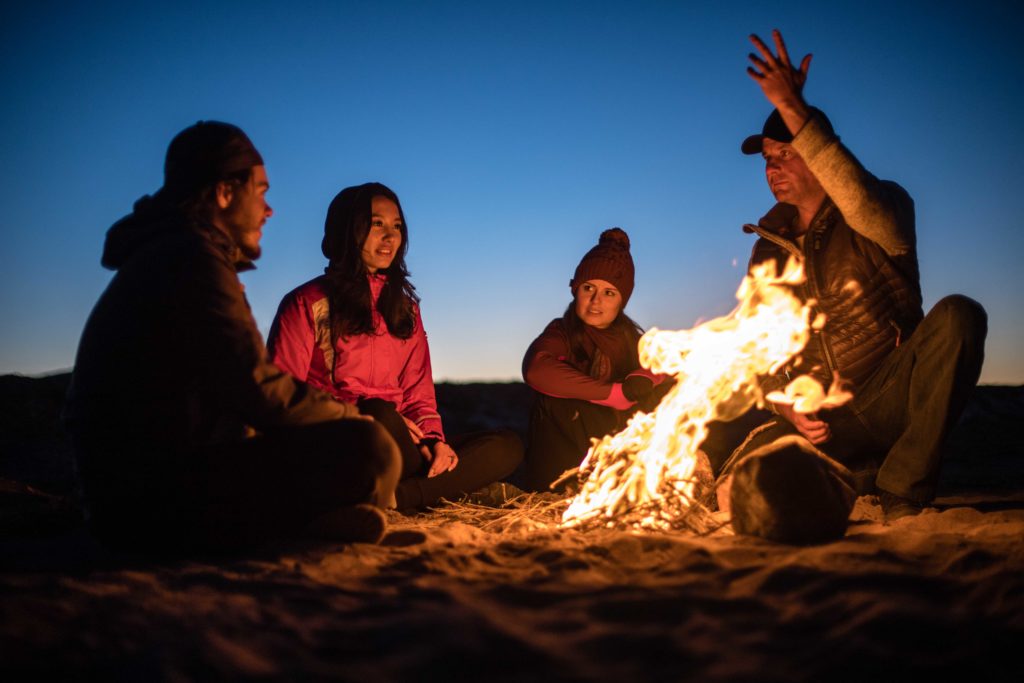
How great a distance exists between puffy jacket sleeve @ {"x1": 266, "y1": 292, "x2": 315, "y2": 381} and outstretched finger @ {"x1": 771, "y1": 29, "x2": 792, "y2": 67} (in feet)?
10.9

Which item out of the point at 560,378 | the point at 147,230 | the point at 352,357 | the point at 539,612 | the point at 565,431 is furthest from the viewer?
the point at 565,431

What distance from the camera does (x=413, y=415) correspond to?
16.2ft

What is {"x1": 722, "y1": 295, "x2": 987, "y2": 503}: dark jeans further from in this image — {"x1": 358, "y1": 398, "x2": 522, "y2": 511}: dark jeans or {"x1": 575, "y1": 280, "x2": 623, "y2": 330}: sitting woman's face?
{"x1": 358, "y1": 398, "x2": 522, "y2": 511}: dark jeans

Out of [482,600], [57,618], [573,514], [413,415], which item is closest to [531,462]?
[413,415]

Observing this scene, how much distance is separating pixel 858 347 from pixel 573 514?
2.27 m

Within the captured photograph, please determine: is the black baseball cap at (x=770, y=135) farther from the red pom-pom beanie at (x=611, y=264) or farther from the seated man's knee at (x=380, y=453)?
the seated man's knee at (x=380, y=453)

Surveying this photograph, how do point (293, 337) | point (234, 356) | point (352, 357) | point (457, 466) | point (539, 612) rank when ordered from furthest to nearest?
point (457, 466) → point (352, 357) → point (293, 337) → point (234, 356) → point (539, 612)

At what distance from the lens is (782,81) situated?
12.4 ft

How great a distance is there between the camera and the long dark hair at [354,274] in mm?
4598

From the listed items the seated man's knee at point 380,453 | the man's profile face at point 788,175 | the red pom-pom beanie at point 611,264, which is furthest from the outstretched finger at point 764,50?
the seated man's knee at point 380,453

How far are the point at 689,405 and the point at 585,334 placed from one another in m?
1.73

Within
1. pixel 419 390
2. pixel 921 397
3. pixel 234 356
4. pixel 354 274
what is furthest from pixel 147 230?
pixel 921 397

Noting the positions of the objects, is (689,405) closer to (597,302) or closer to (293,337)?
(597,302)

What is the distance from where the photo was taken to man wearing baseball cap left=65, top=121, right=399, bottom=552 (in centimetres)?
275
